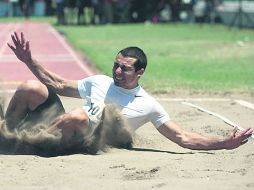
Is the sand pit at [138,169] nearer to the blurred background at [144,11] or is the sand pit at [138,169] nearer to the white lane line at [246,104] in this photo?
the white lane line at [246,104]

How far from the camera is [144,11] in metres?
37.5

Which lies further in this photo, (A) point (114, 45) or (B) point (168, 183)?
(A) point (114, 45)

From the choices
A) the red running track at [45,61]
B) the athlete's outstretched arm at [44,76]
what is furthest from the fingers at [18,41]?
the red running track at [45,61]

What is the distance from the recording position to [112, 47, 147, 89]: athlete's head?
641 centimetres

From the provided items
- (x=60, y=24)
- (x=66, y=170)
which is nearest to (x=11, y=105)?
(x=66, y=170)

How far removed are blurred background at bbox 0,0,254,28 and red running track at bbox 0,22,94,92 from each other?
931 cm

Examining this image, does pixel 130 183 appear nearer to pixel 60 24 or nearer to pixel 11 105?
pixel 11 105

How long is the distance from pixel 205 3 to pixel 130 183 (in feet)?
105

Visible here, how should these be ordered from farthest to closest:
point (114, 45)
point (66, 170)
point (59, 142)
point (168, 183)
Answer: point (114, 45) < point (59, 142) < point (66, 170) < point (168, 183)

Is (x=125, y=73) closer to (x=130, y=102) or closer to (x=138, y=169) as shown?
(x=130, y=102)

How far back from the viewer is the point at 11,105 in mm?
6465

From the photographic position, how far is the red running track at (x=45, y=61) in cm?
1368

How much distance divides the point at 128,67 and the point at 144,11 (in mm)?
31430

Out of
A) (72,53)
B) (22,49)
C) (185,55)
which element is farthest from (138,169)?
(72,53)
